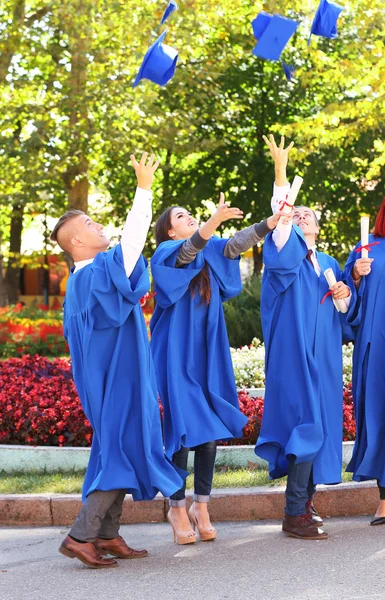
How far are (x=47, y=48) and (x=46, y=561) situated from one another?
52.6 ft

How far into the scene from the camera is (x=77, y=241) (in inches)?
219

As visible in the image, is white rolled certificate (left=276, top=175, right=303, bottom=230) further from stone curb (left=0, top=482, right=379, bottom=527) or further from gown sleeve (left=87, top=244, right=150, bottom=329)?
stone curb (left=0, top=482, right=379, bottom=527)

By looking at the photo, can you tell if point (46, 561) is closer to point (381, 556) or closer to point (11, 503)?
point (11, 503)

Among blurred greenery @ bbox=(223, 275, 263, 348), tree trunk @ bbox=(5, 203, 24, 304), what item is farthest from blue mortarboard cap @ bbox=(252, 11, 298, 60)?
tree trunk @ bbox=(5, 203, 24, 304)

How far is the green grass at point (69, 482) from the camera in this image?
666 cm

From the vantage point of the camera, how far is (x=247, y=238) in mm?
5777

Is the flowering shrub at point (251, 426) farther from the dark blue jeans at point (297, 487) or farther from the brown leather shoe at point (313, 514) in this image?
the dark blue jeans at point (297, 487)

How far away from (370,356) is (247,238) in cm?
111

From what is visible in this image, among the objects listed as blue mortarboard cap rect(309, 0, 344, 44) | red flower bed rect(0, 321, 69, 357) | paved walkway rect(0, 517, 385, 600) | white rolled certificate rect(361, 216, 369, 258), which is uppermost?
blue mortarboard cap rect(309, 0, 344, 44)

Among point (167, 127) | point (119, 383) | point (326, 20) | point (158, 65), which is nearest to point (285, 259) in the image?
point (119, 383)

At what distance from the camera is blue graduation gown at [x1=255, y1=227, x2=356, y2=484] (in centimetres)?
589

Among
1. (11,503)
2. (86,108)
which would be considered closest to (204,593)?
(11,503)

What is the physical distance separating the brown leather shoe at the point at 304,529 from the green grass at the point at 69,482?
0.84m

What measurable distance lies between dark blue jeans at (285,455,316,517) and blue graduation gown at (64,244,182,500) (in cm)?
79
